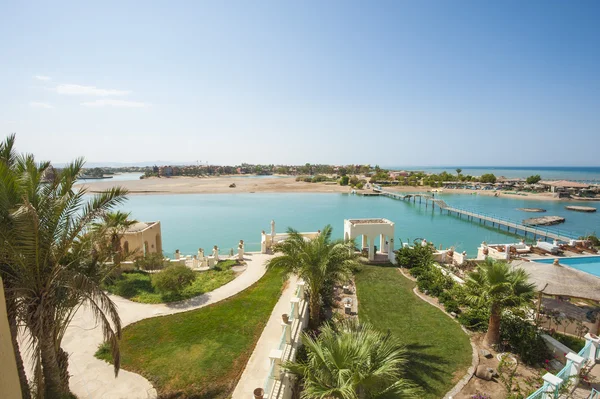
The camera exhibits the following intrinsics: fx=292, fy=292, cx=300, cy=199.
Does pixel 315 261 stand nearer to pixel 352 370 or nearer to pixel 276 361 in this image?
pixel 276 361

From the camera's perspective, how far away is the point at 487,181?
9512 centimetres

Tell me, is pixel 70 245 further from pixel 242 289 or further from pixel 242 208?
pixel 242 208

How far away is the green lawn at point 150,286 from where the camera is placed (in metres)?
12.9

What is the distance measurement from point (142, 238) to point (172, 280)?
23.0ft

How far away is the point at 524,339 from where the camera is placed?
30.7ft

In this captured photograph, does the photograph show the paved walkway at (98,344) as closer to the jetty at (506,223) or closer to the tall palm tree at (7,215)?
Result: the tall palm tree at (7,215)

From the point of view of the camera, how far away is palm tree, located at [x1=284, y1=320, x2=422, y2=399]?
474 centimetres

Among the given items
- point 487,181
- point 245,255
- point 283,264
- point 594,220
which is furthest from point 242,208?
point 487,181

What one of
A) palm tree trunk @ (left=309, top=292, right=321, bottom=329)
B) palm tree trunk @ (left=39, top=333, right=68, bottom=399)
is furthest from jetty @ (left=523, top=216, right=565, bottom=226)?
palm tree trunk @ (left=39, top=333, right=68, bottom=399)

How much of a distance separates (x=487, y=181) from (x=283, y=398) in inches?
4257

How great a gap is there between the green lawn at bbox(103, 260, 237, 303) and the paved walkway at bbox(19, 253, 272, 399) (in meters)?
0.37

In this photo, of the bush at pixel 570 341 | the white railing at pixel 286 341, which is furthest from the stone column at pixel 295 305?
the bush at pixel 570 341

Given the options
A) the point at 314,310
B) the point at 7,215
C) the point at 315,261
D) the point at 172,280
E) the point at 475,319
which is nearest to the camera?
the point at 7,215

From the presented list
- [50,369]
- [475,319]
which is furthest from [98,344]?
[475,319]
